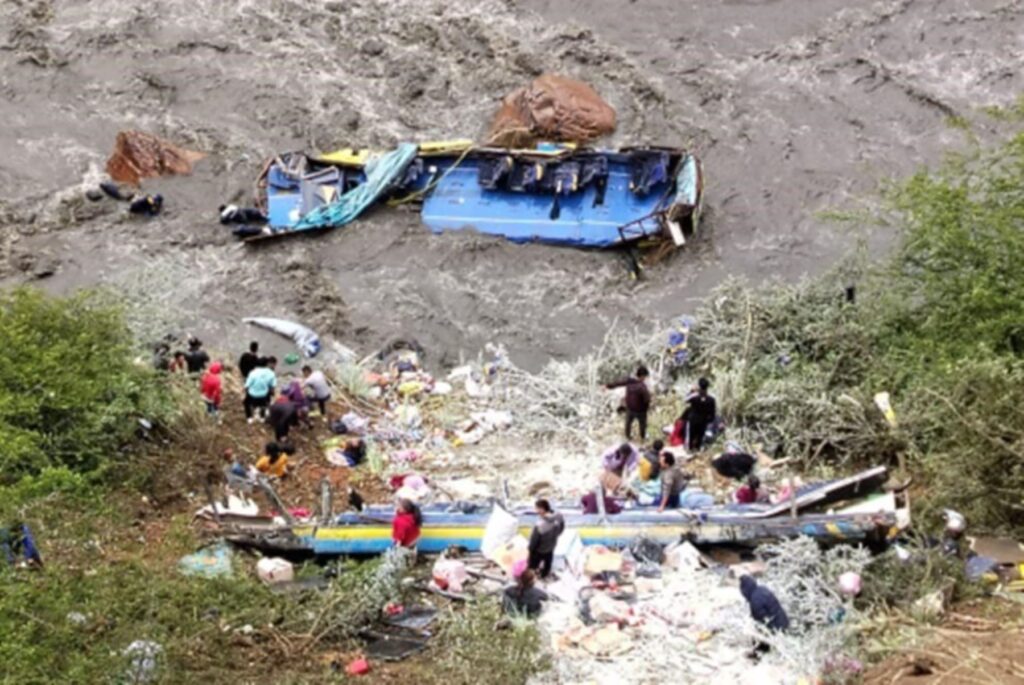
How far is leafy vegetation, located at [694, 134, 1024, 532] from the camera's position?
520 inches

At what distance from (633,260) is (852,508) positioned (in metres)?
8.38

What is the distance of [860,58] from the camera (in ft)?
82.8

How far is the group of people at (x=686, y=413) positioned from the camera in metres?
15.3

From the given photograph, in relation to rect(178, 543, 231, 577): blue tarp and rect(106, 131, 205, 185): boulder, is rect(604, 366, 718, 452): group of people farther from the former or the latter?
rect(106, 131, 205, 185): boulder

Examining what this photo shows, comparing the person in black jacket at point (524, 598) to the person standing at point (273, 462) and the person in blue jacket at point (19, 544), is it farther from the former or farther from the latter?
the person standing at point (273, 462)

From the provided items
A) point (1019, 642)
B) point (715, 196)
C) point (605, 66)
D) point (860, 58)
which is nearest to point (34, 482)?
point (1019, 642)

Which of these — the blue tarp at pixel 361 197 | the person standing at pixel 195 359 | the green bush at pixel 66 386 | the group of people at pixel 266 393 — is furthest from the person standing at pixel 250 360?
the blue tarp at pixel 361 197

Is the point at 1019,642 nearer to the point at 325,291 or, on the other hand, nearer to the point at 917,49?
the point at 325,291

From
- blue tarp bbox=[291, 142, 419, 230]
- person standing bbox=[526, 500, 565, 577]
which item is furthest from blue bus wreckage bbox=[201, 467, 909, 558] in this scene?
blue tarp bbox=[291, 142, 419, 230]

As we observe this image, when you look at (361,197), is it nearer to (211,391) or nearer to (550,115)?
(550,115)

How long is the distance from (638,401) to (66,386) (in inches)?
253

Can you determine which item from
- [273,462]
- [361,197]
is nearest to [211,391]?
[273,462]

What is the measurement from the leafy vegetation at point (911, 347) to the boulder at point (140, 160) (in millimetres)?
10995

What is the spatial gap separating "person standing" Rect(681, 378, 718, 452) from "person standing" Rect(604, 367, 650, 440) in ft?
1.59
